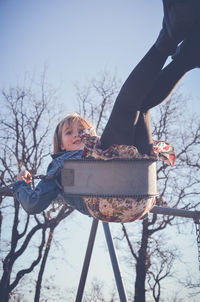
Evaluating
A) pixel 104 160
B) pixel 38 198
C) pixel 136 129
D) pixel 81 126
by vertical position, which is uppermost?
pixel 81 126

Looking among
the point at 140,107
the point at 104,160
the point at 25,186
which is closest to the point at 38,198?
the point at 25,186

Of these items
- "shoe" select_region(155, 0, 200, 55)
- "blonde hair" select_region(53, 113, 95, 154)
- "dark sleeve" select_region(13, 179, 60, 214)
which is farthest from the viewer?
"blonde hair" select_region(53, 113, 95, 154)

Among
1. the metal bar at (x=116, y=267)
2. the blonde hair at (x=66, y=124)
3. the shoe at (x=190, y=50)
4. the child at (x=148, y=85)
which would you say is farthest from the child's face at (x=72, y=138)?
the shoe at (x=190, y=50)

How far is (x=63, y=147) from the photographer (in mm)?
2141

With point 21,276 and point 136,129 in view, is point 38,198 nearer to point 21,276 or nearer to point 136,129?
point 136,129

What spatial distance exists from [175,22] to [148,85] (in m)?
0.28

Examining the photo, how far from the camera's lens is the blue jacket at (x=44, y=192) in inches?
→ 65.6

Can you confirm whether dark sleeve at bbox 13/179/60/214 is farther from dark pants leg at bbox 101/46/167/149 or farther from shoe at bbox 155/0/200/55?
shoe at bbox 155/0/200/55

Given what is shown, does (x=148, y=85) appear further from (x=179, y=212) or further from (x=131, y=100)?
(x=179, y=212)

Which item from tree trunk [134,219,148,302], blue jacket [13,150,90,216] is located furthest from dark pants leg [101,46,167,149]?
tree trunk [134,219,148,302]

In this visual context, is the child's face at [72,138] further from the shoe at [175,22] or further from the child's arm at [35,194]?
the shoe at [175,22]

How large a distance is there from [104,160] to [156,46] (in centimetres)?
58

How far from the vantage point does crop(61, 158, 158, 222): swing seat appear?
4.58ft

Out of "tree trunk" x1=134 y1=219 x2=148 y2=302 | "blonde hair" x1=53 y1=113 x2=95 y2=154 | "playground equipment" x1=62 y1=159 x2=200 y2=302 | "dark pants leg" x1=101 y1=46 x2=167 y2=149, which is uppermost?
"blonde hair" x1=53 y1=113 x2=95 y2=154
